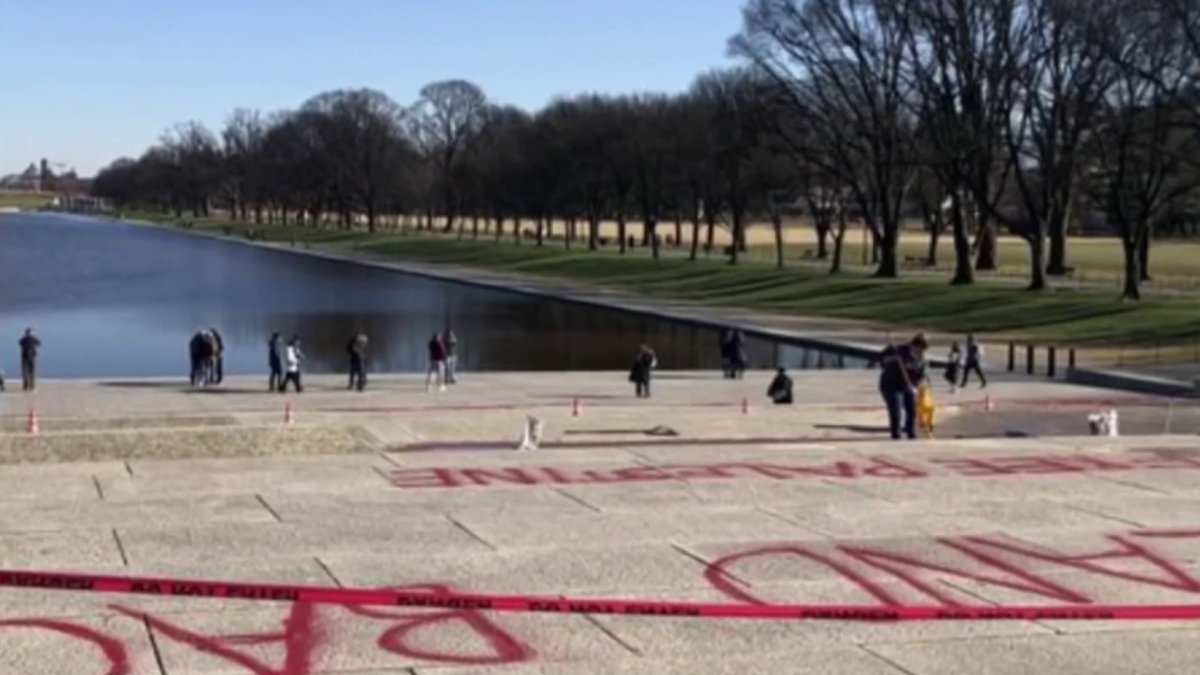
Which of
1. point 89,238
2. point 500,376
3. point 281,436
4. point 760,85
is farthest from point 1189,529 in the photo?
point 89,238

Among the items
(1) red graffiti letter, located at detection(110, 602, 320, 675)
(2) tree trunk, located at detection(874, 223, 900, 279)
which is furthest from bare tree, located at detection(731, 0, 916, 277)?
(1) red graffiti letter, located at detection(110, 602, 320, 675)

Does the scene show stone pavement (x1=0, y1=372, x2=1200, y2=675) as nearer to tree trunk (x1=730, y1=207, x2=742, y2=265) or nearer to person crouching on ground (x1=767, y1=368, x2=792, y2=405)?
person crouching on ground (x1=767, y1=368, x2=792, y2=405)

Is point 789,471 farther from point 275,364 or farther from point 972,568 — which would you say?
point 275,364

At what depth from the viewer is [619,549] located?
1261 cm

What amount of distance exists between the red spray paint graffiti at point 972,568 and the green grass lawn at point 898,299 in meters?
36.1

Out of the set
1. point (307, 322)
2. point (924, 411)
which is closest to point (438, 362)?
point (924, 411)

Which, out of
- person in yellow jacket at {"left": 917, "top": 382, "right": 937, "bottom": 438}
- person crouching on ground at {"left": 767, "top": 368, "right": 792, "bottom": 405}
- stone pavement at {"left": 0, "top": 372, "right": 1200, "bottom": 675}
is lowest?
person crouching on ground at {"left": 767, "top": 368, "right": 792, "bottom": 405}

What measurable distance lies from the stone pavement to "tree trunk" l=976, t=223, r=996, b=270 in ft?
213

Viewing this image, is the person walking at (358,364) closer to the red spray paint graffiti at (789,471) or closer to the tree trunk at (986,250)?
the red spray paint graffiti at (789,471)

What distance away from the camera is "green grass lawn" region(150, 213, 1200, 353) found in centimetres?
5203

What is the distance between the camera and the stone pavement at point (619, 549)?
9.55 meters

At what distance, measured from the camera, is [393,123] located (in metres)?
170

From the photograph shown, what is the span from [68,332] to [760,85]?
3866cm

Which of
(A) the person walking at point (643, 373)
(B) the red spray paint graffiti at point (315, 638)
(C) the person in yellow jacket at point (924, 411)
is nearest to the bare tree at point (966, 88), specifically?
(A) the person walking at point (643, 373)
